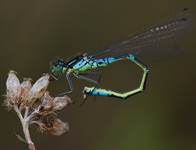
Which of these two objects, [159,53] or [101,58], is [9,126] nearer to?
[101,58]

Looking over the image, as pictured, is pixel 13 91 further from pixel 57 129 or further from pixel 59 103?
pixel 57 129

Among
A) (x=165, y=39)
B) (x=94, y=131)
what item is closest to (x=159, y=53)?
(x=165, y=39)

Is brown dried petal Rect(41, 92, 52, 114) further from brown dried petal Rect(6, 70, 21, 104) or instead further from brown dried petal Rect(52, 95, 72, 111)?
brown dried petal Rect(6, 70, 21, 104)

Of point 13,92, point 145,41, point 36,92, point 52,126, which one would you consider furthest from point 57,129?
point 145,41

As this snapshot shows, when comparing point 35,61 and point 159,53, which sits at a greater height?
point 35,61

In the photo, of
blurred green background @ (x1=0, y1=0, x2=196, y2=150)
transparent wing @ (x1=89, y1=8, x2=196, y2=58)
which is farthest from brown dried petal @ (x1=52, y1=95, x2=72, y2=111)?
blurred green background @ (x1=0, y1=0, x2=196, y2=150)

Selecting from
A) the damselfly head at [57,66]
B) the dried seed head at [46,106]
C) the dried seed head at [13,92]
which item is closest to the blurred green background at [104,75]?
the damselfly head at [57,66]
